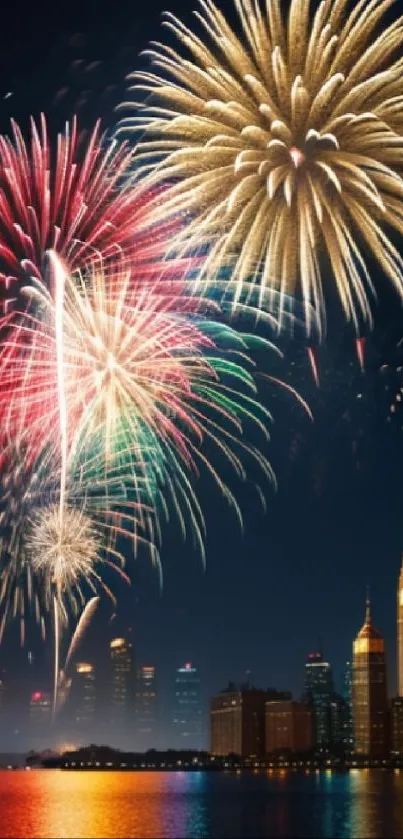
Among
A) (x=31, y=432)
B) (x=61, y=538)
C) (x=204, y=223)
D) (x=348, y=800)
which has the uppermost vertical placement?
(x=204, y=223)

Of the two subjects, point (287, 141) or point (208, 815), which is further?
point (208, 815)

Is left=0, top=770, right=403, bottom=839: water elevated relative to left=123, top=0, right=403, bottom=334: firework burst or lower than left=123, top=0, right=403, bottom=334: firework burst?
lower

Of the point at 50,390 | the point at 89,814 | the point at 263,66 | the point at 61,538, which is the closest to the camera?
the point at 263,66

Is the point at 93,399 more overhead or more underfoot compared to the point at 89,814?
more overhead

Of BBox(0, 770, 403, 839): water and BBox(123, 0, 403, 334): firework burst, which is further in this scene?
BBox(0, 770, 403, 839): water

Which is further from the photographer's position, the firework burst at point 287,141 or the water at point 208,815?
the water at point 208,815

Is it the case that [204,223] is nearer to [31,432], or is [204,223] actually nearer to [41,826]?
[31,432]

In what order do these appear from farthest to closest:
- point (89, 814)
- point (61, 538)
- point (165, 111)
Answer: point (89, 814)
point (61, 538)
point (165, 111)

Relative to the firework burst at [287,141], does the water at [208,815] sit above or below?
below

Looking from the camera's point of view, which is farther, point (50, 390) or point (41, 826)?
point (41, 826)

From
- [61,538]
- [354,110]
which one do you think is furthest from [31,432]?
[354,110]

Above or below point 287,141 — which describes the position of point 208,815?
below
